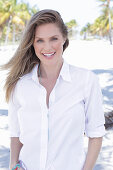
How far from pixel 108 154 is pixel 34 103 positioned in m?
2.72

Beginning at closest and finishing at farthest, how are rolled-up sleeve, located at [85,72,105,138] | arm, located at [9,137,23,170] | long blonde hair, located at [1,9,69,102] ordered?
rolled-up sleeve, located at [85,72,105,138]
long blonde hair, located at [1,9,69,102]
arm, located at [9,137,23,170]

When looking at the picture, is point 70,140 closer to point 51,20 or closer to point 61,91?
point 61,91

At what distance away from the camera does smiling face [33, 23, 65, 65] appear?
5.06ft

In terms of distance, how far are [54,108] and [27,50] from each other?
52cm

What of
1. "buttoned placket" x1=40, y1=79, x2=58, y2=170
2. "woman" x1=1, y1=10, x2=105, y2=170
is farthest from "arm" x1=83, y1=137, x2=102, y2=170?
"buttoned placket" x1=40, y1=79, x2=58, y2=170

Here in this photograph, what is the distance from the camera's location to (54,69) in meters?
1.65

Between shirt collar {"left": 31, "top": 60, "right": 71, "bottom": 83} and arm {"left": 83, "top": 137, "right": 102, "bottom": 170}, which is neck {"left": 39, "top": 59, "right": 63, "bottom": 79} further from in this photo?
arm {"left": 83, "top": 137, "right": 102, "bottom": 170}

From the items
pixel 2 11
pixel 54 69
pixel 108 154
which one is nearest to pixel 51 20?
pixel 54 69

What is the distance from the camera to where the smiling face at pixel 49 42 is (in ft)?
5.06

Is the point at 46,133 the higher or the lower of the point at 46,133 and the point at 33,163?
the higher

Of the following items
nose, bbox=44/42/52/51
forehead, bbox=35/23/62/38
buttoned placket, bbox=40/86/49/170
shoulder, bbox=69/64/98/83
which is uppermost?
forehead, bbox=35/23/62/38

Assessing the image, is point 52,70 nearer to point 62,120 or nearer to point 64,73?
point 64,73

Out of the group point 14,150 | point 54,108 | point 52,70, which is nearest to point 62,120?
point 54,108

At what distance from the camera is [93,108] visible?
1.47m
